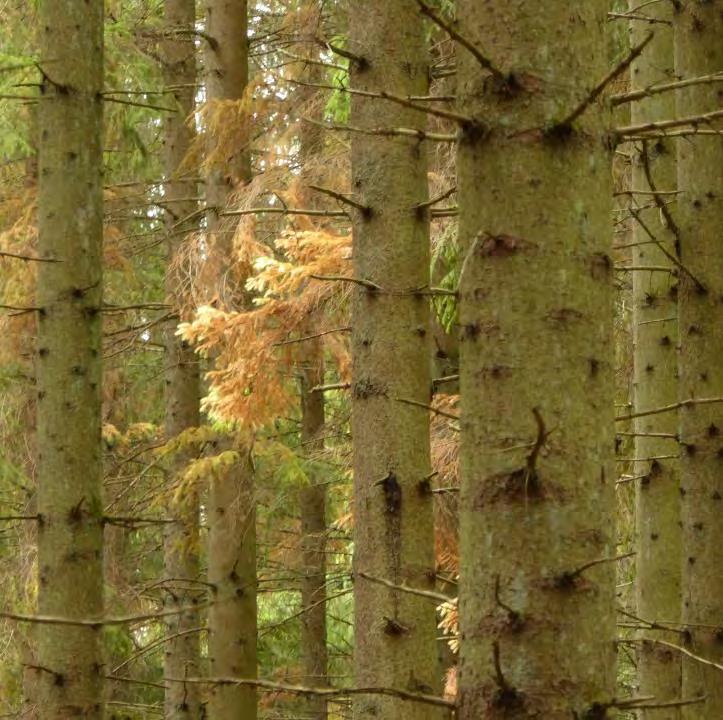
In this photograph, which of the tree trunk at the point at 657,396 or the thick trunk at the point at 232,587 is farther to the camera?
the thick trunk at the point at 232,587

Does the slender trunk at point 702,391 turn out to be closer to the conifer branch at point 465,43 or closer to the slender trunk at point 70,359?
the conifer branch at point 465,43

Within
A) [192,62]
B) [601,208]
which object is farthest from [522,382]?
[192,62]

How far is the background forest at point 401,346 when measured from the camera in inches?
A: 98.0

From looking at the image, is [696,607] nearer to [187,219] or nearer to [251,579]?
[251,579]

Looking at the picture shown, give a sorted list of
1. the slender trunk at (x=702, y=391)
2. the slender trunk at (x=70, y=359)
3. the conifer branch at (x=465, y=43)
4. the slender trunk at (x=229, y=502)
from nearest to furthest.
→ the conifer branch at (x=465, y=43) < the slender trunk at (x=702, y=391) < the slender trunk at (x=70, y=359) < the slender trunk at (x=229, y=502)

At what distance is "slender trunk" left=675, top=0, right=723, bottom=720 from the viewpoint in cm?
484

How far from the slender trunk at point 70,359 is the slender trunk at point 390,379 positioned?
149 cm

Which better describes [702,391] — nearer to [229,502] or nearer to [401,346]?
[401,346]

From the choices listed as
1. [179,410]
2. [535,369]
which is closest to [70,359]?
[535,369]

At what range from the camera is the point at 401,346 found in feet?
16.9

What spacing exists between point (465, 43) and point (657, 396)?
14.2 feet

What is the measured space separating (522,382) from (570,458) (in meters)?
0.19

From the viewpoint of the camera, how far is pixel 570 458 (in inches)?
97.3

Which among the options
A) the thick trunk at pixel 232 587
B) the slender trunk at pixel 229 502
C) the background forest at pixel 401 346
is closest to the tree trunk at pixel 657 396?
the background forest at pixel 401 346
